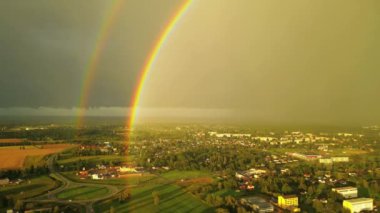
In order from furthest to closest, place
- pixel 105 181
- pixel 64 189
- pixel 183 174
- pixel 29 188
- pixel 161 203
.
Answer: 1. pixel 183 174
2. pixel 105 181
3. pixel 29 188
4. pixel 64 189
5. pixel 161 203

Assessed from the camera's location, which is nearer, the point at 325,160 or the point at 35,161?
the point at 35,161

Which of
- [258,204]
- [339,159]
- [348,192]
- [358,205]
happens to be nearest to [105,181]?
[258,204]

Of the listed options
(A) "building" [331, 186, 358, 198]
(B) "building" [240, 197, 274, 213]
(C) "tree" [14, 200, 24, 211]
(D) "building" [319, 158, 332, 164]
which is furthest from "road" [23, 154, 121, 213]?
(D) "building" [319, 158, 332, 164]

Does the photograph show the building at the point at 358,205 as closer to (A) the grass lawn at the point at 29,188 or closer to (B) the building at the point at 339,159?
(B) the building at the point at 339,159

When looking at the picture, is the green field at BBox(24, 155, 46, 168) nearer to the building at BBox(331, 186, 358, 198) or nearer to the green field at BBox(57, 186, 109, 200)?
the green field at BBox(57, 186, 109, 200)

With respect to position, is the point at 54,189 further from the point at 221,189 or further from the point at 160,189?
the point at 221,189

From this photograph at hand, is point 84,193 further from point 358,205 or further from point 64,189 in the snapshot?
point 358,205

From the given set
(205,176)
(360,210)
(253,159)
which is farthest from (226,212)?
(253,159)
